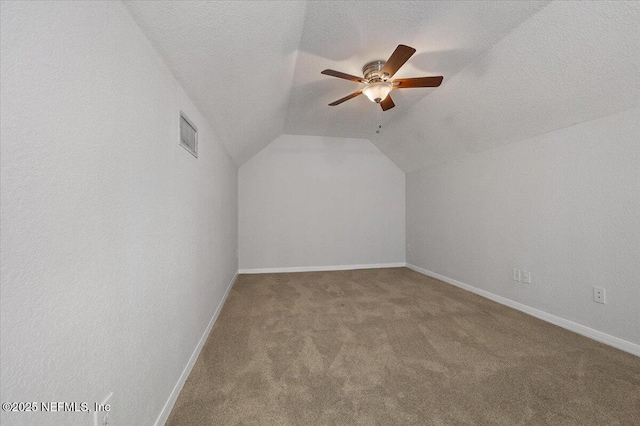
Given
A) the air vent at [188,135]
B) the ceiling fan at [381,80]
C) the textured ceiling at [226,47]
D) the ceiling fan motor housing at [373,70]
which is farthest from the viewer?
the ceiling fan motor housing at [373,70]

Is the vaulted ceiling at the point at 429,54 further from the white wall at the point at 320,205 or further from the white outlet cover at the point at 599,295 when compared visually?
the white wall at the point at 320,205

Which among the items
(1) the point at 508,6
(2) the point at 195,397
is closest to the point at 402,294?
(2) the point at 195,397

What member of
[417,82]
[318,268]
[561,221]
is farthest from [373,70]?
[318,268]

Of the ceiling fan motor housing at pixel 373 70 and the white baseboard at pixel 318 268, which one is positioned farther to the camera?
the white baseboard at pixel 318 268

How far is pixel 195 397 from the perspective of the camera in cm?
148

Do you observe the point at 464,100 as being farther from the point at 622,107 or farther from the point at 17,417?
the point at 17,417

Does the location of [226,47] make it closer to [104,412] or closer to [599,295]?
[104,412]

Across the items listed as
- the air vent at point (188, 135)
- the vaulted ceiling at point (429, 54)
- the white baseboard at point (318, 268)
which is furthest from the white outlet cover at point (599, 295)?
the air vent at point (188, 135)

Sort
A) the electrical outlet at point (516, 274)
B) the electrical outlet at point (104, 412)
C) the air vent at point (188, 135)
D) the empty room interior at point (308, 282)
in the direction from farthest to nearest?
the electrical outlet at point (516, 274) < the air vent at point (188, 135) < the electrical outlet at point (104, 412) < the empty room interior at point (308, 282)

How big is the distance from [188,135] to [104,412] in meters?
1.47

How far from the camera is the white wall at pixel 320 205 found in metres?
4.60

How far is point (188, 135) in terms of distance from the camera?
1.74 metres

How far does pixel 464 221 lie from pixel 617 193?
1.63 m

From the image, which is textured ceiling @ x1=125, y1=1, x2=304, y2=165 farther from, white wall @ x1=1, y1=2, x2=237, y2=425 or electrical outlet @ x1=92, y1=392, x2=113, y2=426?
electrical outlet @ x1=92, y1=392, x2=113, y2=426
